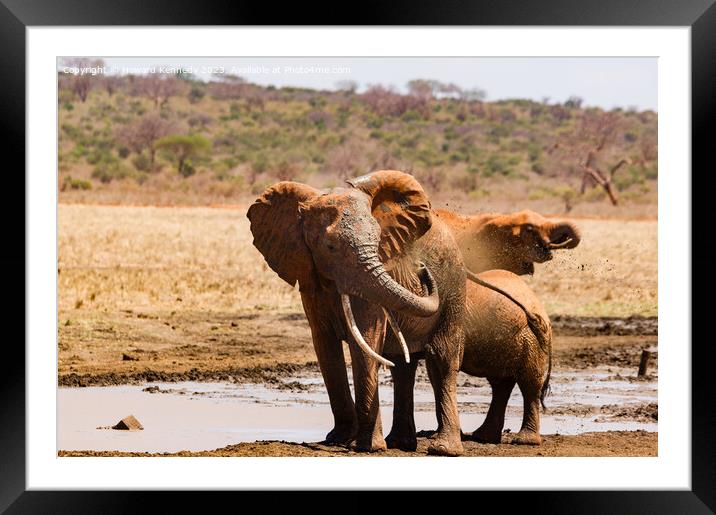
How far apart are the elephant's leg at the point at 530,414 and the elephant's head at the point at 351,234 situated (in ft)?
6.03

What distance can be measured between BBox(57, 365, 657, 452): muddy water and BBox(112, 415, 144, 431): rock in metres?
0.08

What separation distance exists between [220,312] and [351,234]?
35.1 feet

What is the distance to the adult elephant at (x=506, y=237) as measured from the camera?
549 inches

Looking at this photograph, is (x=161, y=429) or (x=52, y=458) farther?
(x=161, y=429)

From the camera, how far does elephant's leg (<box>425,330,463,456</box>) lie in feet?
41.2

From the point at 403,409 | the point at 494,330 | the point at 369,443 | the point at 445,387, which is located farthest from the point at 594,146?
the point at 369,443

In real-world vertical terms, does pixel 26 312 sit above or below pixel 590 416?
above

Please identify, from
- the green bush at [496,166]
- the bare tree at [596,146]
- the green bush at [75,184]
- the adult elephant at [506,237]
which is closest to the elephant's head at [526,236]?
the adult elephant at [506,237]

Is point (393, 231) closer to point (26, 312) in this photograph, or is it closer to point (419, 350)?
point (419, 350)

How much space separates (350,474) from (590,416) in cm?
524

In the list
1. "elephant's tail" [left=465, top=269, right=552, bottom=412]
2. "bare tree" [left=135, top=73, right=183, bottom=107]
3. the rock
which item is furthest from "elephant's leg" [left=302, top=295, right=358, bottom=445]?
"bare tree" [left=135, top=73, right=183, bottom=107]

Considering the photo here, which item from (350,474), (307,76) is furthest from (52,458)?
(307,76)

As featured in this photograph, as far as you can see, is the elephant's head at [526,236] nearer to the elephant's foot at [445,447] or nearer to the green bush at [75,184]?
the elephant's foot at [445,447]

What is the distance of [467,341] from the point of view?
13.2 m
